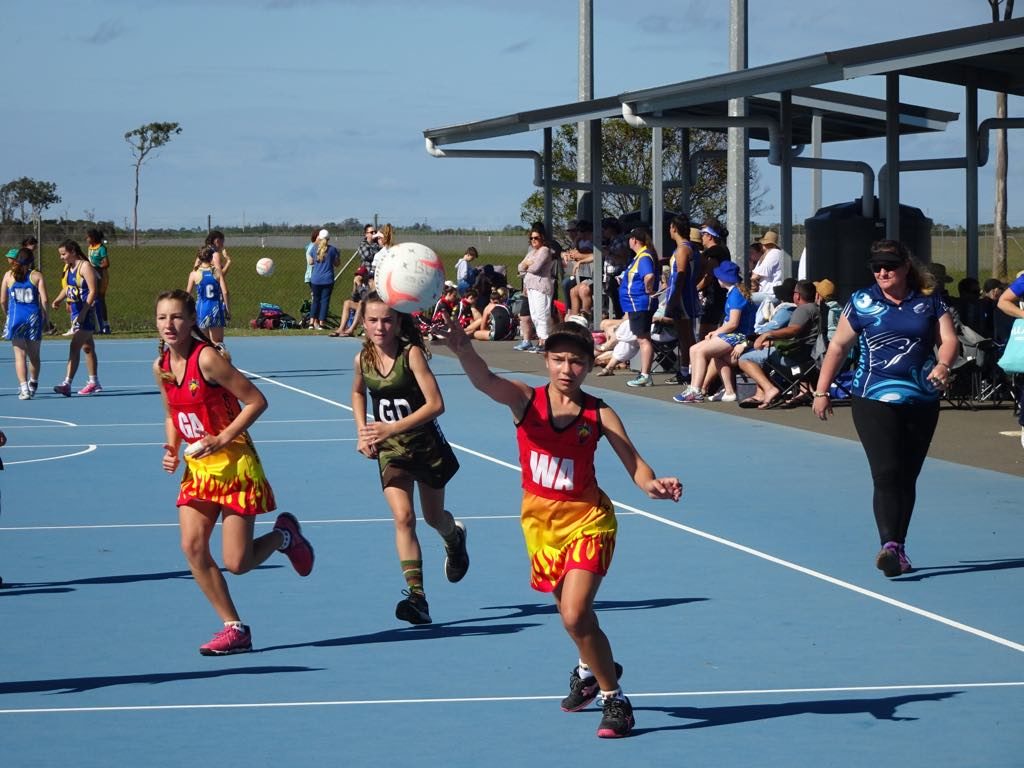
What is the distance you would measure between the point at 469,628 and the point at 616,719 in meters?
2.01

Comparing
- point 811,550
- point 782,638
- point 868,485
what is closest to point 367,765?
point 782,638

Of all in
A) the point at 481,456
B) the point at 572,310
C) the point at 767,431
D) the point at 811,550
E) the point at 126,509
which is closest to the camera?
the point at 811,550

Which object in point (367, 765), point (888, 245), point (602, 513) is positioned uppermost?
point (888, 245)

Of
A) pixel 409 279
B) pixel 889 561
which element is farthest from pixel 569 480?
pixel 889 561

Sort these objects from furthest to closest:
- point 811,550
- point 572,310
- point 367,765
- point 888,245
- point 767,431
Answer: point 572,310
point 767,431
point 811,550
point 888,245
point 367,765

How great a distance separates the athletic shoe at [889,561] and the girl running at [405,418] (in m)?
2.48

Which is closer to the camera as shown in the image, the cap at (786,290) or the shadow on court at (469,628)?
the shadow on court at (469,628)

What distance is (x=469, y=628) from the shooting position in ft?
26.0

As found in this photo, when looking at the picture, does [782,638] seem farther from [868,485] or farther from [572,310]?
[572,310]

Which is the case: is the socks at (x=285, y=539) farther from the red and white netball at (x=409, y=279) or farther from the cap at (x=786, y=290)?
the cap at (x=786, y=290)

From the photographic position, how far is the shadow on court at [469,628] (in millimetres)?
7641

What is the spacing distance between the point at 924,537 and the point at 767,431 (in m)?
5.78

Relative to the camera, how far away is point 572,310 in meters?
26.8

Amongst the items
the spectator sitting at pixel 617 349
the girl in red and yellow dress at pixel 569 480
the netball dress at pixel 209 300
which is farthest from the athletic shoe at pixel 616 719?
the netball dress at pixel 209 300
